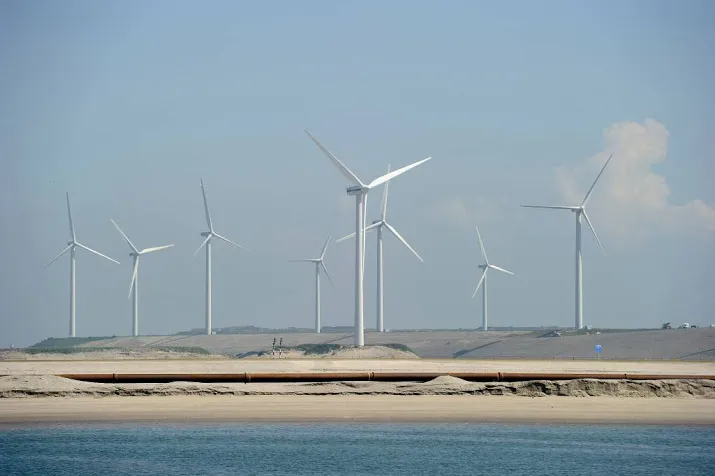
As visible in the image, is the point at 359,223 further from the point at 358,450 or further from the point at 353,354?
the point at 358,450

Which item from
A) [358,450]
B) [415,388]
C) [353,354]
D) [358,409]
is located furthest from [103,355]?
[358,450]

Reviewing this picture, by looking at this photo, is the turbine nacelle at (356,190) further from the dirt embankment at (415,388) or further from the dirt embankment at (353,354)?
the dirt embankment at (415,388)

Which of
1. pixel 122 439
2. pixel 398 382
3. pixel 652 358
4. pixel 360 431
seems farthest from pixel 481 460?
pixel 652 358

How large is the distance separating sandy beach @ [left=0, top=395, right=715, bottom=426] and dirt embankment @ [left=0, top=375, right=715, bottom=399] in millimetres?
973

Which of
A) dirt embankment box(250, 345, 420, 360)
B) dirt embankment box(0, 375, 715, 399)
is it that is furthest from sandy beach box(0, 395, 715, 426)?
dirt embankment box(250, 345, 420, 360)

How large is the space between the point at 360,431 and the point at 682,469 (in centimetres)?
1375

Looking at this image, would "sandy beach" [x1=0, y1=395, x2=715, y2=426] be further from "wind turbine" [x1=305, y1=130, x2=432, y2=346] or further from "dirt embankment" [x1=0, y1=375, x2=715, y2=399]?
"wind turbine" [x1=305, y1=130, x2=432, y2=346]

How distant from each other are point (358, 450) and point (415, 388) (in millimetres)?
14623

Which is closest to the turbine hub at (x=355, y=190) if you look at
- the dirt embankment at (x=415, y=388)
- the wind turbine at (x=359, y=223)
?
the wind turbine at (x=359, y=223)

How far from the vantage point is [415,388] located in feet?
193

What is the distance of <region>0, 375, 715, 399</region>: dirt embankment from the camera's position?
5747cm

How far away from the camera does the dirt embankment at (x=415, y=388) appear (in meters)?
57.5

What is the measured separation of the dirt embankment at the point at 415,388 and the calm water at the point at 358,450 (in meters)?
8.91

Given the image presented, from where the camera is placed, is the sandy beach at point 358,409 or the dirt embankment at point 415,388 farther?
the dirt embankment at point 415,388
